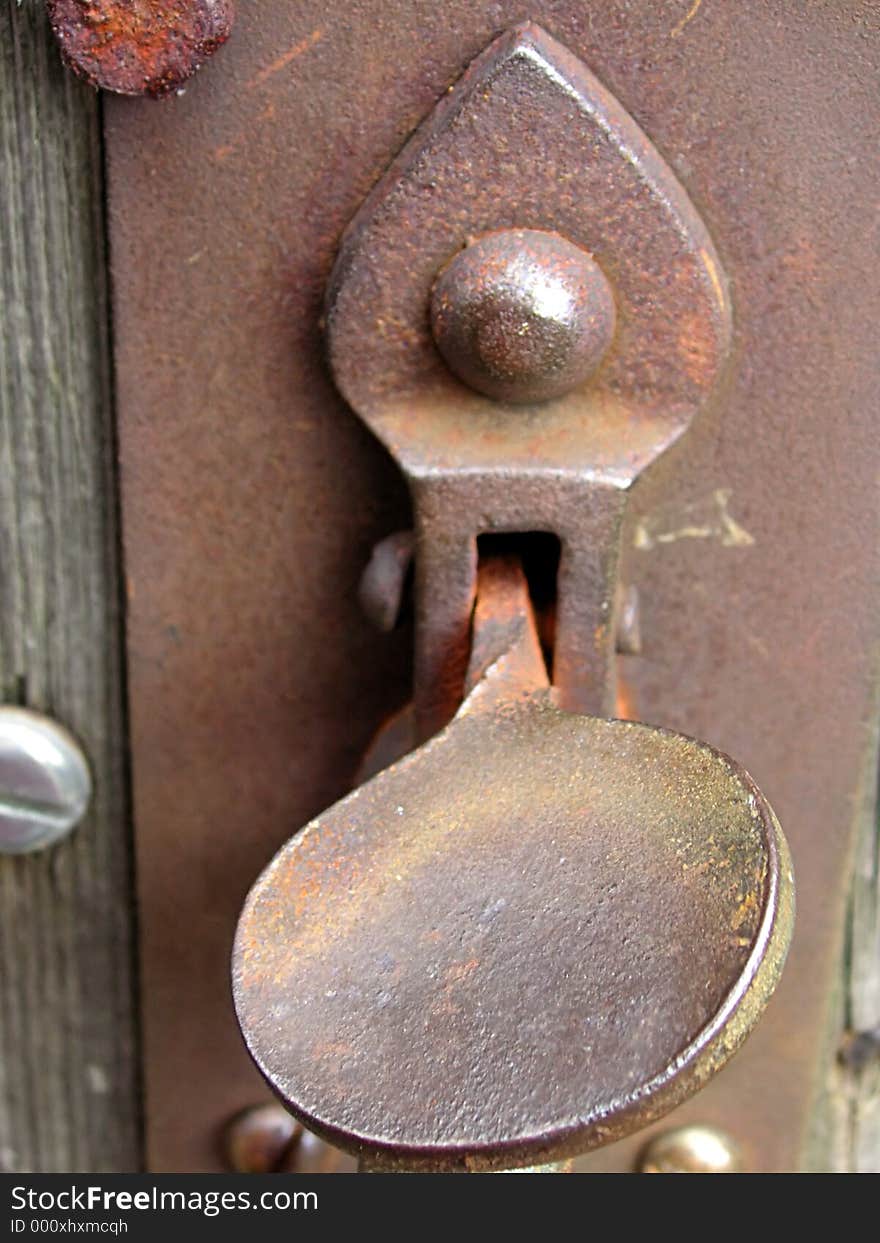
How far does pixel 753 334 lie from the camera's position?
446 mm

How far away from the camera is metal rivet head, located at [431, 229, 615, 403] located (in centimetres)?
40

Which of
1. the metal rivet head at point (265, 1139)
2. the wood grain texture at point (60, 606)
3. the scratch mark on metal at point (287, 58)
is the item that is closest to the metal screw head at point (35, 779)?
the wood grain texture at point (60, 606)

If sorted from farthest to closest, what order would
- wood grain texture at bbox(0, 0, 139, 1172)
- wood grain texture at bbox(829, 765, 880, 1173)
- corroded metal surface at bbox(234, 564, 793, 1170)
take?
1. wood grain texture at bbox(829, 765, 880, 1173)
2. wood grain texture at bbox(0, 0, 139, 1172)
3. corroded metal surface at bbox(234, 564, 793, 1170)

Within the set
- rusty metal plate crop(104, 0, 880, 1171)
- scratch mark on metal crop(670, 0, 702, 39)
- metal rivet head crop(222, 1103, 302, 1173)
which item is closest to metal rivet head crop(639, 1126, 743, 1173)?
rusty metal plate crop(104, 0, 880, 1171)

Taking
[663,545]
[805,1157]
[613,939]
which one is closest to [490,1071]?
[613,939]

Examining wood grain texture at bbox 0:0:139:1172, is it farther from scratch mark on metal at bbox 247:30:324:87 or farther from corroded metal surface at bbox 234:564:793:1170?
corroded metal surface at bbox 234:564:793:1170

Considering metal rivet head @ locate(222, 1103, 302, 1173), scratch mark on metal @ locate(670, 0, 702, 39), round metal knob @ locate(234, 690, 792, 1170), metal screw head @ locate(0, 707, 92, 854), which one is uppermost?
scratch mark on metal @ locate(670, 0, 702, 39)

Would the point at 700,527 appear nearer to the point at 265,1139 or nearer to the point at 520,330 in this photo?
the point at 520,330

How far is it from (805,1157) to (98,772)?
0.38 meters

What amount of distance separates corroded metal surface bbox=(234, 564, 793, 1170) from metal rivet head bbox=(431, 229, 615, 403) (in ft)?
Answer: 0.38

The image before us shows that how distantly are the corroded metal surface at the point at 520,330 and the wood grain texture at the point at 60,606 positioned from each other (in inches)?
4.3

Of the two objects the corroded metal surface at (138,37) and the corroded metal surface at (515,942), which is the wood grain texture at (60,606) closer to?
the corroded metal surface at (138,37)

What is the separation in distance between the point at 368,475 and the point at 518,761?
0.14 meters
